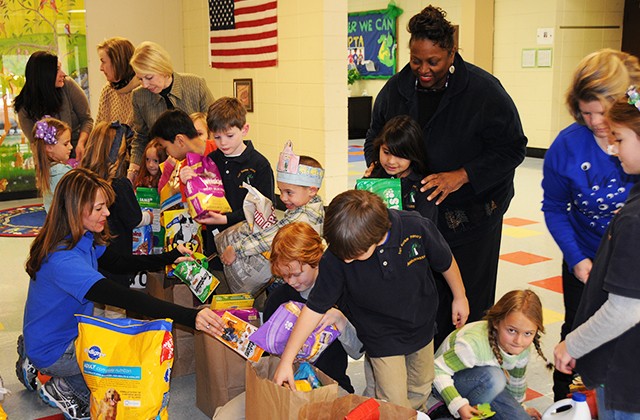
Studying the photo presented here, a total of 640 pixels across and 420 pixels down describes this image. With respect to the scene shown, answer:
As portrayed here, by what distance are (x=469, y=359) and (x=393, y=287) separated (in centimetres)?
51

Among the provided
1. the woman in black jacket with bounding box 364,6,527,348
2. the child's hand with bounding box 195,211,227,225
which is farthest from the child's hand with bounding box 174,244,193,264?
the woman in black jacket with bounding box 364,6,527,348

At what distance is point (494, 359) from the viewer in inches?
102

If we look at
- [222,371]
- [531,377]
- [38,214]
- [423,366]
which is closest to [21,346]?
[222,371]

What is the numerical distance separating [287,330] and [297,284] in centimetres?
24

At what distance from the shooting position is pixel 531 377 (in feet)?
10.3

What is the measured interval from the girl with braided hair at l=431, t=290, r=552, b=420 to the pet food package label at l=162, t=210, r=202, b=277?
128 centimetres

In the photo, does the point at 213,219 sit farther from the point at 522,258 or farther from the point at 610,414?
the point at 522,258

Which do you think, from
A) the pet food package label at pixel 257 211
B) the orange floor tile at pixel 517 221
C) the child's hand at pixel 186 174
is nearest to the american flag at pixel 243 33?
the orange floor tile at pixel 517 221

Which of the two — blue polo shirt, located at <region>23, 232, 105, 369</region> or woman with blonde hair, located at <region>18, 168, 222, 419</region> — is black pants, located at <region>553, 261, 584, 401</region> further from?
blue polo shirt, located at <region>23, 232, 105, 369</region>

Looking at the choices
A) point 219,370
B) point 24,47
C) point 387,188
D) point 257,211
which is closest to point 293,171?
point 257,211

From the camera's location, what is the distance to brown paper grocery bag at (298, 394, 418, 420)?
199 cm

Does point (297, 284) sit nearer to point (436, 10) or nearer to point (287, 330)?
point (287, 330)

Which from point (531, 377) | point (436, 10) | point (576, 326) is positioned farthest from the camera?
point (531, 377)

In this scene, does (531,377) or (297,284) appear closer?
(297,284)
